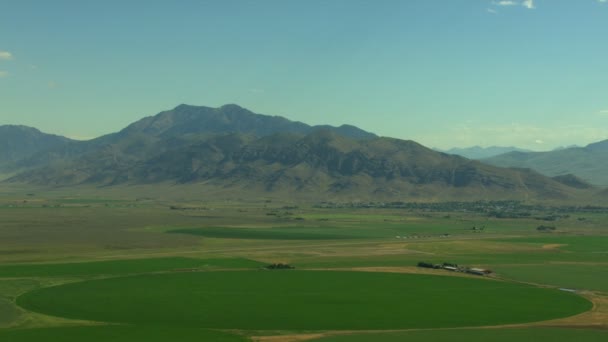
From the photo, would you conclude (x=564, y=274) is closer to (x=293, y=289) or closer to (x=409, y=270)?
(x=409, y=270)

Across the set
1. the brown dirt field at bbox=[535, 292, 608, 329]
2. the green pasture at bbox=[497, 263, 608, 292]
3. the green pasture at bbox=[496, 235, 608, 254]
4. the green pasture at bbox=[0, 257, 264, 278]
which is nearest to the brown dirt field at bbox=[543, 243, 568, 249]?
the green pasture at bbox=[496, 235, 608, 254]

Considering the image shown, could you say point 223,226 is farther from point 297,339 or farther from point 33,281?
point 297,339

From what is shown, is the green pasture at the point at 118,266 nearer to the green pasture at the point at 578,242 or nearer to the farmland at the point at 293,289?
the farmland at the point at 293,289

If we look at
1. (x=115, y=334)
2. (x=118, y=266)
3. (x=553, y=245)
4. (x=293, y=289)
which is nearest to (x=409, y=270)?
(x=293, y=289)

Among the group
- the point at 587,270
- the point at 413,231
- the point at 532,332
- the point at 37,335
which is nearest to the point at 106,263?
the point at 37,335

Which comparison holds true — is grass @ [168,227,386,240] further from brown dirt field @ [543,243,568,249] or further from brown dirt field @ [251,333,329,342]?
brown dirt field @ [251,333,329,342]

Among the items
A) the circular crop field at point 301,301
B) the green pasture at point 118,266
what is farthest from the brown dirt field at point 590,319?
the green pasture at point 118,266
